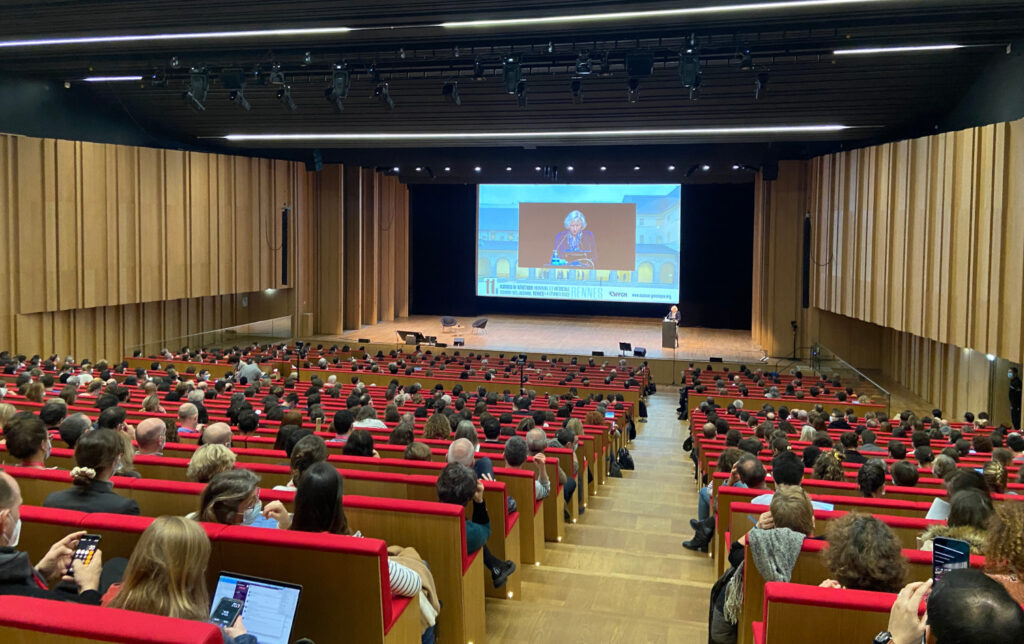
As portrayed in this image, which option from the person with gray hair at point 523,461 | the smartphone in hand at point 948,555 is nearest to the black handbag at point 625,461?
the person with gray hair at point 523,461

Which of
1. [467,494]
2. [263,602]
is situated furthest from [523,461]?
[263,602]

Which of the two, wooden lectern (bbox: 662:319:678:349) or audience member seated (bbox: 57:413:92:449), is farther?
wooden lectern (bbox: 662:319:678:349)

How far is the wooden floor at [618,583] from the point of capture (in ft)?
14.6

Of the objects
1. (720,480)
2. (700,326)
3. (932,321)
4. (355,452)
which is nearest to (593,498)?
(720,480)

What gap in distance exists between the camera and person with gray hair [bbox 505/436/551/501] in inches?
235

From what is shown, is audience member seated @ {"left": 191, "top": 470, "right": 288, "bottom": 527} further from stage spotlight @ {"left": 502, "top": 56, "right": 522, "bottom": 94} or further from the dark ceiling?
stage spotlight @ {"left": 502, "top": 56, "right": 522, "bottom": 94}

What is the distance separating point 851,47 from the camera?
14.1 m

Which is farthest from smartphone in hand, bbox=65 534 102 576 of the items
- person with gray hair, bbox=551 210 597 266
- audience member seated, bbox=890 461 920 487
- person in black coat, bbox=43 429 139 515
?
person with gray hair, bbox=551 210 597 266

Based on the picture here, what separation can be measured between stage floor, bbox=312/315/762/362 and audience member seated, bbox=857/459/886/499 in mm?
16934

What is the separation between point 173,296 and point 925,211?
1841 centimetres

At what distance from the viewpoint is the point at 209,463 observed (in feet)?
13.2

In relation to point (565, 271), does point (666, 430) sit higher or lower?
lower

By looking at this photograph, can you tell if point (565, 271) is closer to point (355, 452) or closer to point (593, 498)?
point (593, 498)

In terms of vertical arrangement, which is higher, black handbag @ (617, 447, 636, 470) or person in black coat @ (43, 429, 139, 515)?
person in black coat @ (43, 429, 139, 515)
